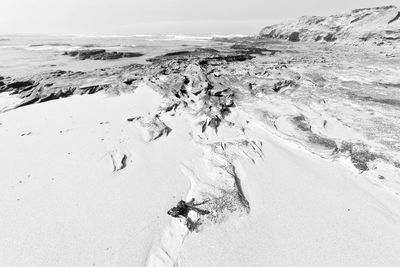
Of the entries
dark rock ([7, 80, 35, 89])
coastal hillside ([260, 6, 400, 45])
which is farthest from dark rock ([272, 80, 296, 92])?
coastal hillside ([260, 6, 400, 45])

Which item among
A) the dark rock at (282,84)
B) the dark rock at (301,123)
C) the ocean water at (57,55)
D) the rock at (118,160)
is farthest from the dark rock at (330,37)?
the rock at (118,160)

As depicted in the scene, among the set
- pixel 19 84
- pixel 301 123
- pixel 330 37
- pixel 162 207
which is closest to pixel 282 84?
pixel 301 123

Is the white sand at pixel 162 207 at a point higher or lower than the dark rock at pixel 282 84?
lower

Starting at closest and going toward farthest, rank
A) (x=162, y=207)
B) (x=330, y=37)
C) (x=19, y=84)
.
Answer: (x=162, y=207) < (x=19, y=84) < (x=330, y=37)

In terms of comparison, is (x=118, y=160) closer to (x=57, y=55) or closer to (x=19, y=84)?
(x=19, y=84)

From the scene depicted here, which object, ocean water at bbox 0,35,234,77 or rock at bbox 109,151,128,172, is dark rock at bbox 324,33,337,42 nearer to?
ocean water at bbox 0,35,234,77

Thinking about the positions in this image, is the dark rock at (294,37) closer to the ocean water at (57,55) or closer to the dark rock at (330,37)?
the dark rock at (330,37)
